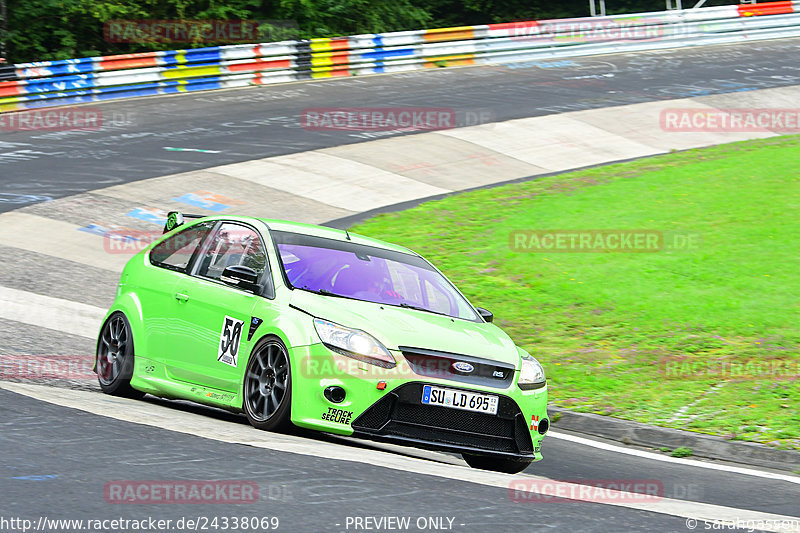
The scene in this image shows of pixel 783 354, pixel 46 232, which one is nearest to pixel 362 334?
pixel 783 354

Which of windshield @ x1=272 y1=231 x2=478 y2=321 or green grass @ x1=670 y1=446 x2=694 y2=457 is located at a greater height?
windshield @ x1=272 y1=231 x2=478 y2=321

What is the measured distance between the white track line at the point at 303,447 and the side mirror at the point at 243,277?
0.97 meters

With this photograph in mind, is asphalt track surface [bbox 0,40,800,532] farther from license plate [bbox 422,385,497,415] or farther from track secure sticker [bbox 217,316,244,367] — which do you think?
license plate [bbox 422,385,497,415]

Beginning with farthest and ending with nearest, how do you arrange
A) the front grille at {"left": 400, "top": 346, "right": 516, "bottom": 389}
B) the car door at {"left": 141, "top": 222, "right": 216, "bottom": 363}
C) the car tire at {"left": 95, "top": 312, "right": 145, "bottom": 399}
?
1. the car tire at {"left": 95, "top": 312, "right": 145, "bottom": 399}
2. the car door at {"left": 141, "top": 222, "right": 216, "bottom": 363}
3. the front grille at {"left": 400, "top": 346, "right": 516, "bottom": 389}

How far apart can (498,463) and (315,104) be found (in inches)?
762

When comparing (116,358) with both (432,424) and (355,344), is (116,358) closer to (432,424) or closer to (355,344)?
(355,344)

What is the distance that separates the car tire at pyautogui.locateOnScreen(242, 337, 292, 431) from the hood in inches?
14.1

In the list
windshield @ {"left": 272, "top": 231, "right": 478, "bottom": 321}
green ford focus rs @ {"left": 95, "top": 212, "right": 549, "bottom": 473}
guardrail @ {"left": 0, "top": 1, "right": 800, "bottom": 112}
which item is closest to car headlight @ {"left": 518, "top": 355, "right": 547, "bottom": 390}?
green ford focus rs @ {"left": 95, "top": 212, "right": 549, "bottom": 473}

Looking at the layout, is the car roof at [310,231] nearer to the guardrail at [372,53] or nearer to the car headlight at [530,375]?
the car headlight at [530,375]

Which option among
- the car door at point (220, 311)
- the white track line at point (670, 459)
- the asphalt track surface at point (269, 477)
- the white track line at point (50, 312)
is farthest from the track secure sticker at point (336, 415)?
the white track line at point (50, 312)

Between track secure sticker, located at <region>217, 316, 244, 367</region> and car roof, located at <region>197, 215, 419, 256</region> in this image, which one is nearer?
track secure sticker, located at <region>217, 316, 244, 367</region>

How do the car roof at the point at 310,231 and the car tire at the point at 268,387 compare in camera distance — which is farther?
the car roof at the point at 310,231

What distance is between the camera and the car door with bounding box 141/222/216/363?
8289 millimetres

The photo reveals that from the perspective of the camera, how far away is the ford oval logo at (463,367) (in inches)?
277
